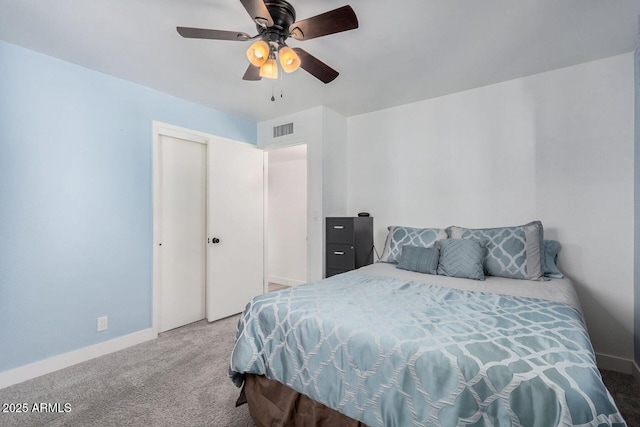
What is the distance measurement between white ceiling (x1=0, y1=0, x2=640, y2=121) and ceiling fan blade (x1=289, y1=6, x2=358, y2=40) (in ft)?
0.84

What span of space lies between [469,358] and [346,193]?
288 centimetres

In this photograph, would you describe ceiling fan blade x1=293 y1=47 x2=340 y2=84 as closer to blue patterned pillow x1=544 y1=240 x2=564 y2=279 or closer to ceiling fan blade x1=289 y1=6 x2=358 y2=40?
ceiling fan blade x1=289 y1=6 x2=358 y2=40

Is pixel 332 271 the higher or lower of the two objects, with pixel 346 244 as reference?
lower

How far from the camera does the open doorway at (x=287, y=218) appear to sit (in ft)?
16.0

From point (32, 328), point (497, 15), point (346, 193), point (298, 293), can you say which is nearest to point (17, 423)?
point (32, 328)

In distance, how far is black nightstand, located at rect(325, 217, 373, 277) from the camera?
313 centimetres

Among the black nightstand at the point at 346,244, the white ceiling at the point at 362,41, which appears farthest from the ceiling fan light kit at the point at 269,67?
the black nightstand at the point at 346,244

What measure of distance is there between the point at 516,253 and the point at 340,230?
163cm

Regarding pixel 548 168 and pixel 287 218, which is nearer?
pixel 548 168

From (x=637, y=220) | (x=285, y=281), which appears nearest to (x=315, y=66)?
(x=637, y=220)

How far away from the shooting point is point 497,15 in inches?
71.8

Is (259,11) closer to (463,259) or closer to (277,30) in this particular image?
(277,30)

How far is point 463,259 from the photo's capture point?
2.28 metres

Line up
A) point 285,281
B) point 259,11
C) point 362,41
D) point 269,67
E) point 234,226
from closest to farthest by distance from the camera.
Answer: point 259,11
point 269,67
point 362,41
point 234,226
point 285,281
